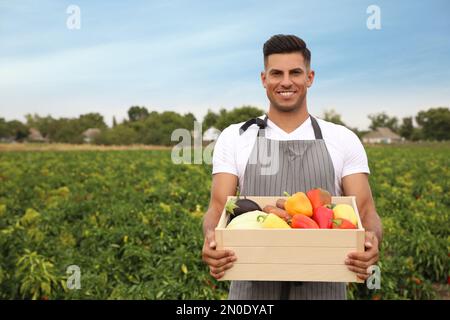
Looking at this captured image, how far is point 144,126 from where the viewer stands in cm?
4738

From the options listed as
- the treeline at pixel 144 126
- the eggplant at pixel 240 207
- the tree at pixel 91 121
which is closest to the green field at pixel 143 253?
the eggplant at pixel 240 207

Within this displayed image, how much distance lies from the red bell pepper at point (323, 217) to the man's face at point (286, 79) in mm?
631

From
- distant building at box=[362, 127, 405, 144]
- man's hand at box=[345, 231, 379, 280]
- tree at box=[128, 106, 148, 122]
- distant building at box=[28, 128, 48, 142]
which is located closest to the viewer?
man's hand at box=[345, 231, 379, 280]

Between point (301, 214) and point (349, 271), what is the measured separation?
27cm

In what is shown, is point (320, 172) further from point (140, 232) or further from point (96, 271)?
point (140, 232)

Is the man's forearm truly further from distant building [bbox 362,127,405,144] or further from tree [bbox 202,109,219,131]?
distant building [bbox 362,127,405,144]

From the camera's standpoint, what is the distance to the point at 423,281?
5160 mm

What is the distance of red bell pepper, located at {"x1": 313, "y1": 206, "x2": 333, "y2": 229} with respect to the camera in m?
1.79

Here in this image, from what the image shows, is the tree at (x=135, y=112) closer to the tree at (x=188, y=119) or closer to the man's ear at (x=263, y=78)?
the tree at (x=188, y=119)

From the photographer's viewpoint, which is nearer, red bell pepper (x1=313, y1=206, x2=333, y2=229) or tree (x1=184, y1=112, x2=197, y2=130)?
red bell pepper (x1=313, y1=206, x2=333, y2=229)

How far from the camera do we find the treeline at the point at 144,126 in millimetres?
40719

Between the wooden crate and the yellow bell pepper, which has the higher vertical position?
the yellow bell pepper

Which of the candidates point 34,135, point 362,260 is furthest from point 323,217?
point 34,135

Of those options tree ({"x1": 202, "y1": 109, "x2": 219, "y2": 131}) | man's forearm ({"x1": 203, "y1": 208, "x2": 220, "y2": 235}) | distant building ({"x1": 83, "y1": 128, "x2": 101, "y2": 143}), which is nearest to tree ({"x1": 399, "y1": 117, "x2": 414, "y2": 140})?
tree ({"x1": 202, "y1": 109, "x2": 219, "y2": 131})
